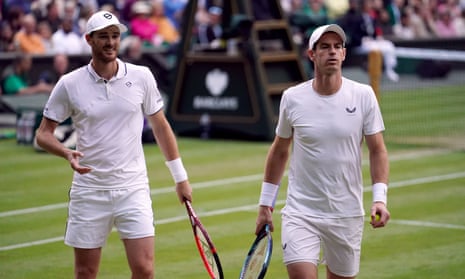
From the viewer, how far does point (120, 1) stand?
1094 inches

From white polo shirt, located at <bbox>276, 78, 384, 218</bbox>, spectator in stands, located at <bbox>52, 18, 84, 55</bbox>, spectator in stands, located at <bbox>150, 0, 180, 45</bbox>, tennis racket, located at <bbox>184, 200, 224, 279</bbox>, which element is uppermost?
white polo shirt, located at <bbox>276, 78, 384, 218</bbox>

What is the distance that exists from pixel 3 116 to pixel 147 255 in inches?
620

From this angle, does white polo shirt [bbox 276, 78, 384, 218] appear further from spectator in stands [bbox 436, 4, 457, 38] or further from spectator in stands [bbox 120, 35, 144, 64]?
spectator in stands [bbox 436, 4, 457, 38]

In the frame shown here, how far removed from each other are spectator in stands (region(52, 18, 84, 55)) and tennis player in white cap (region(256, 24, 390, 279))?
17.0m

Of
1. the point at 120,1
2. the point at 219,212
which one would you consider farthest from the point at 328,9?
the point at 219,212

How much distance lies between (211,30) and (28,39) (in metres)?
4.08

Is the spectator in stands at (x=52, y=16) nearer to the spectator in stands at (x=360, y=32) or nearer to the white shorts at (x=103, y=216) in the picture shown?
the spectator in stands at (x=360, y=32)

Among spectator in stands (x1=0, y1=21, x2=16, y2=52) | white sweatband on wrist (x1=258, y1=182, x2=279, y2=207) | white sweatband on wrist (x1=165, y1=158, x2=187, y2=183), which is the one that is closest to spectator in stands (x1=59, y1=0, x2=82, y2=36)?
spectator in stands (x1=0, y1=21, x2=16, y2=52)

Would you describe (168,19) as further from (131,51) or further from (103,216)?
(103,216)

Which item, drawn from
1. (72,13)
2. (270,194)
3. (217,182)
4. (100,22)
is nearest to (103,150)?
(100,22)

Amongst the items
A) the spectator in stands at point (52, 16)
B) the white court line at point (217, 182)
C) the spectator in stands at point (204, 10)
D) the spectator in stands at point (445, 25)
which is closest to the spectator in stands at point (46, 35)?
the spectator in stands at point (52, 16)

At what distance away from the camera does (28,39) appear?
2338cm

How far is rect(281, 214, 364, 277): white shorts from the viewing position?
7.08 m

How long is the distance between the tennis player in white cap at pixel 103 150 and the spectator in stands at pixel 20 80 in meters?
14.1
